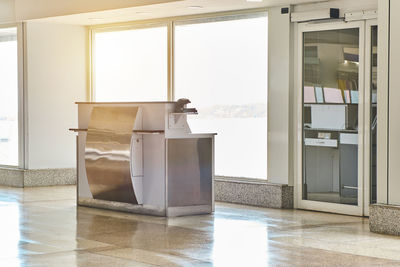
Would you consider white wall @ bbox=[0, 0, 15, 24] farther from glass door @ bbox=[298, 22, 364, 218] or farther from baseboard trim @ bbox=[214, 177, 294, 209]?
glass door @ bbox=[298, 22, 364, 218]

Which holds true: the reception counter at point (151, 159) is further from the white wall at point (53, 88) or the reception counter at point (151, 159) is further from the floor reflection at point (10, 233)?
the white wall at point (53, 88)

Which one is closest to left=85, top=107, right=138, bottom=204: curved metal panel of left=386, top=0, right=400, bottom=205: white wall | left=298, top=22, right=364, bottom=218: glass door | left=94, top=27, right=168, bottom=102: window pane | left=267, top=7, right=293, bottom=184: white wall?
left=267, top=7, right=293, bottom=184: white wall

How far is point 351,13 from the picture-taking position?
1048cm

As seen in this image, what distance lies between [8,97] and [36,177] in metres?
1.68

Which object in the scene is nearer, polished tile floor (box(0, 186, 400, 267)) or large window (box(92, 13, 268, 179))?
polished tile floor (box(0, 186, 400, 267))

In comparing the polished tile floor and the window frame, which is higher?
the window frame

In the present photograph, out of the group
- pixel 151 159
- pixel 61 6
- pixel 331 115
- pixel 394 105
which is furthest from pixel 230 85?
pixel 394 105

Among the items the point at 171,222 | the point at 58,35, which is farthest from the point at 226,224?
the point at 58,35

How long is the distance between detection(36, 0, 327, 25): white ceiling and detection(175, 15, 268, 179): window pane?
37 centimetres

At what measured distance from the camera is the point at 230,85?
40.4ft

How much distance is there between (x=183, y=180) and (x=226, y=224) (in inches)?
41.6

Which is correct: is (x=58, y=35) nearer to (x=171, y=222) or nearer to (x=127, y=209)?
(x=127, y=209)

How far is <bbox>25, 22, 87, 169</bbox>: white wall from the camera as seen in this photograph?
14.1m

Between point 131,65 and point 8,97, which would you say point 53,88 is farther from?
point 131,65
